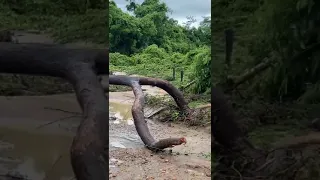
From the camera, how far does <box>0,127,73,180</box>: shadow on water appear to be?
1.83 m

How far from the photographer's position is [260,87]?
2.03 metres

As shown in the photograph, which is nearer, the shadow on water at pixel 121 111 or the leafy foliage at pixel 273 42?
the leafy foliage at pixel 273 42

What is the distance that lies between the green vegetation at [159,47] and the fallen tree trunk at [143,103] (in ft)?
0.80

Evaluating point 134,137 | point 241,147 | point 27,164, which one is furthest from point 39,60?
point 134,137

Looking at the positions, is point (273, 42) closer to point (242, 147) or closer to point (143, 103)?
point (242, 147)

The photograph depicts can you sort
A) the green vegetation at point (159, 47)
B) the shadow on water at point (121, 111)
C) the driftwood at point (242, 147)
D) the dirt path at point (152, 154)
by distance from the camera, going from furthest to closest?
the green vegetation at point (159, 47) < the shadow on water at point (121, 111) < the dirt path at point (152, 154) < the driftwood at point (242, 147)

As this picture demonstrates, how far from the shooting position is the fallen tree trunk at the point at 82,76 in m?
1.70

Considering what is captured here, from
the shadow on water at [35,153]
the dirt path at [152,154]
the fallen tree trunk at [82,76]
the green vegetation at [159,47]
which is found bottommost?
the dirt path at [152,154]

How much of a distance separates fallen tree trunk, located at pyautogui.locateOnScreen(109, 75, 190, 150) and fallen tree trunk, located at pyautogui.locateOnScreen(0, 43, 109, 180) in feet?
4.12

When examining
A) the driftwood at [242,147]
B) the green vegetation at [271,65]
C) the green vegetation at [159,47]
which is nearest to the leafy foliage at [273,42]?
the green vegetation at [271,65]

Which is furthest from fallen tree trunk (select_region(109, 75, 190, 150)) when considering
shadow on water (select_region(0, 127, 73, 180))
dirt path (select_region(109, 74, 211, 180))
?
shadow on water (select_region(0, 127, 73, 180))

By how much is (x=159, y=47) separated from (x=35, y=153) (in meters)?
2.61

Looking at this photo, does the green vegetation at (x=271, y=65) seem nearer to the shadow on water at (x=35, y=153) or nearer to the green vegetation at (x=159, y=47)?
the shadow on water at (x=35, y=153)

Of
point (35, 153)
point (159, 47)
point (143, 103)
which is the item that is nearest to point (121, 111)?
point (143, 103)
